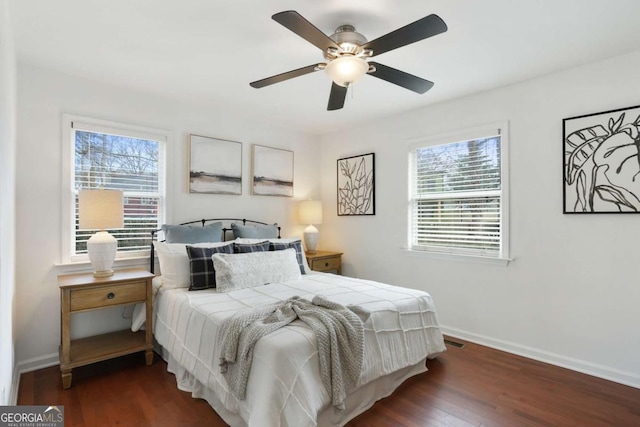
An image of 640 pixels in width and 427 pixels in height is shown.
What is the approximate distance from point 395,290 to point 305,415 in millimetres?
1402

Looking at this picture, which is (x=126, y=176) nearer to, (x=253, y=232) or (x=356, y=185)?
(x=253, y=232)

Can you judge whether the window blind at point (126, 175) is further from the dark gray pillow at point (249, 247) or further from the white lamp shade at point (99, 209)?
the dark gray pillow at point (249, 247)

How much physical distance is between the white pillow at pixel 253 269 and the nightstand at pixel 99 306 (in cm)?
63

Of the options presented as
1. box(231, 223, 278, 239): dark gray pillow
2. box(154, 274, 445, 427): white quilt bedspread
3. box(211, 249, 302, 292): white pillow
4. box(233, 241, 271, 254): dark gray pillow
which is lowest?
box(154, 274, 445, 427): white quilt bedspread

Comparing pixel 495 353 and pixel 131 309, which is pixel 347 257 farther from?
pixel 131 309

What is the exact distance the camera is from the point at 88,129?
295cm

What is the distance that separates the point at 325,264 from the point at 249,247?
1.34 meters

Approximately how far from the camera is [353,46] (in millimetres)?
1982

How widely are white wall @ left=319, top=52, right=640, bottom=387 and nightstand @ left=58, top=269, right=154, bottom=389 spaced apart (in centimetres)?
272

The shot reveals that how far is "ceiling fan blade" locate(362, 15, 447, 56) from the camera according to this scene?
1600 mm

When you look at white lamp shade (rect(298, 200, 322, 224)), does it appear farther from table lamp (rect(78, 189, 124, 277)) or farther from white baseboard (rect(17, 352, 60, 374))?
white baseboard (rect(17, 352, 60, 374))

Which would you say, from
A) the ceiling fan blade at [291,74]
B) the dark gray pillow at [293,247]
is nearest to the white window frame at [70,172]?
the dark gray pillow at [293,247]

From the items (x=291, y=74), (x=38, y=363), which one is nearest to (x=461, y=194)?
(x=291, y=74)

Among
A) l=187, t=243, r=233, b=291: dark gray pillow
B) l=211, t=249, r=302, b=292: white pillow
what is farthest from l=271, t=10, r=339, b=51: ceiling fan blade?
l=187, t=243, r=233, b=291: dark gray pillow
